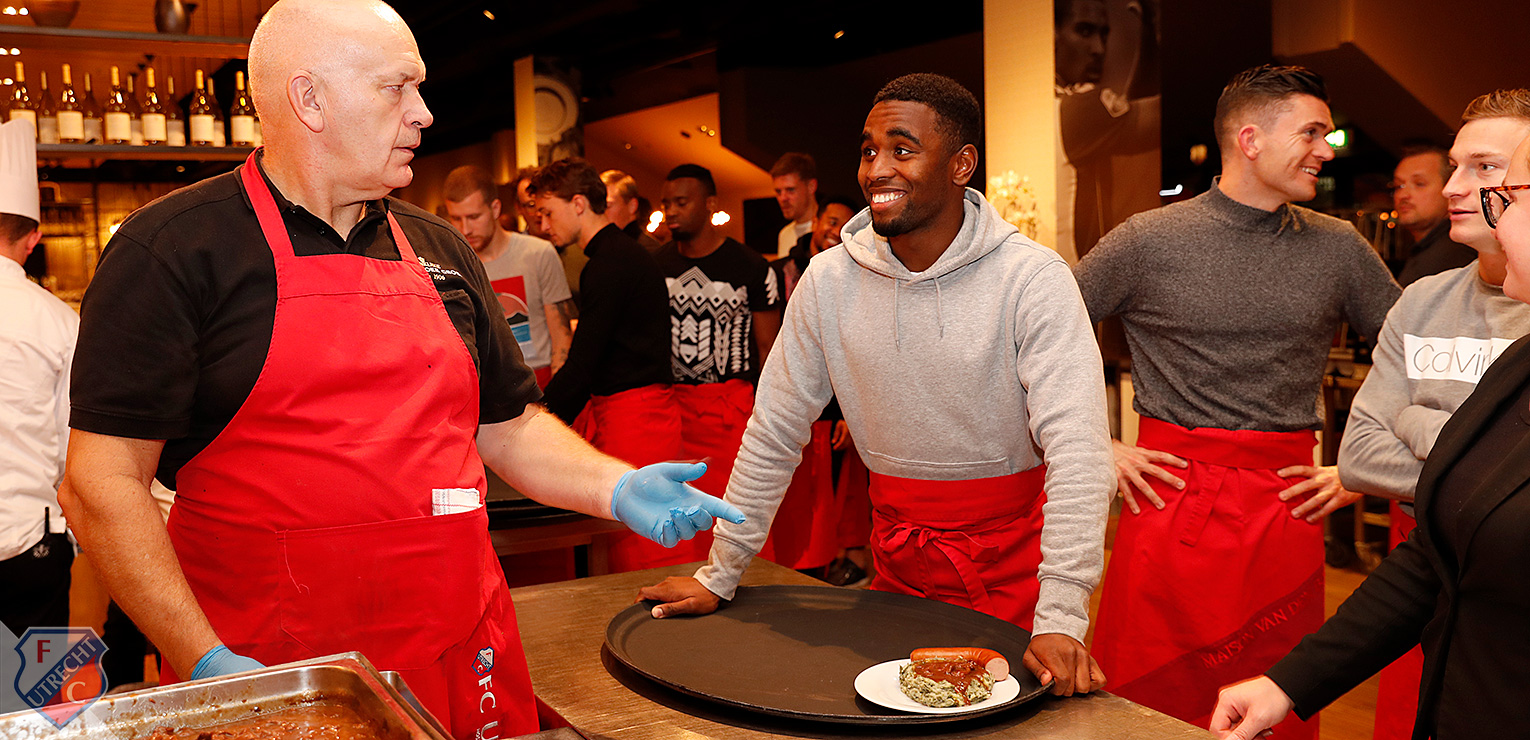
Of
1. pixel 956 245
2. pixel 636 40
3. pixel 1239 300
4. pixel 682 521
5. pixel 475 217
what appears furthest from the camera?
pixel 636 40

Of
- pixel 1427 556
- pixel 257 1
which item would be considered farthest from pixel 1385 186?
pixel 257 1

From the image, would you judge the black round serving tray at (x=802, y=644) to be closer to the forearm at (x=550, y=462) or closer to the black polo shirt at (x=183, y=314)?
the forearm at (x=550, y=462)

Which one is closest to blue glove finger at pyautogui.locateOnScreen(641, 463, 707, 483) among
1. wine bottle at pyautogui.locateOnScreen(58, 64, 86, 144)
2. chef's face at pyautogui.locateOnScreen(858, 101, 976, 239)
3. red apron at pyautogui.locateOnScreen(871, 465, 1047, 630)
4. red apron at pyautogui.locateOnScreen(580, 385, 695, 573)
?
red apron at pyautogui.locateOnScreen(871, 465, 1047, 630)

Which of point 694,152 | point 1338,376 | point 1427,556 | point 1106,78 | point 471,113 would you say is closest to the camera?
point 1427,556

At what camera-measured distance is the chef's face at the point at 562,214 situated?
4414mm

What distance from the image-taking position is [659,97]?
36.4 feet

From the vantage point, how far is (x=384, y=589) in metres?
1.40

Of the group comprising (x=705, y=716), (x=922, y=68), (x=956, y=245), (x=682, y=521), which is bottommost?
(x=705, y=716)

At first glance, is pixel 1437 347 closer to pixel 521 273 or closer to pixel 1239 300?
pixel 1239 300

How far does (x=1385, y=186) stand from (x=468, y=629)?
5072 mm

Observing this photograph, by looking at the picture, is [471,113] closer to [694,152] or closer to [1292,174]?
[694,152]

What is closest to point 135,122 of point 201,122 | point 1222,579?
point 201,122

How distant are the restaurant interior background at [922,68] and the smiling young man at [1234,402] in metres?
2.94

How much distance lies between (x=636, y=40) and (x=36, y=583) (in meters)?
6.20
